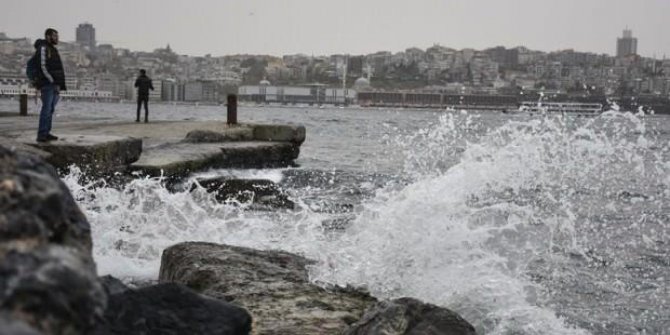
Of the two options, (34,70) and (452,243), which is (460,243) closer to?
(452,243)

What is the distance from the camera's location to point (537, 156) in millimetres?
8648

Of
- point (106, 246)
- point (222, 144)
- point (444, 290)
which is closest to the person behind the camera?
point (444, 290)

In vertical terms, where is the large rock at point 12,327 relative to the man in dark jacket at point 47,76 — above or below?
below

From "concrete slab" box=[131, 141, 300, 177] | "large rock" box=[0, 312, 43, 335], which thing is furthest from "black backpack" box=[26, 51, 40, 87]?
"large rock" box=[0, 312, 43, 335]

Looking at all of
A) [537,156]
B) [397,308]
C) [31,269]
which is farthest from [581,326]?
[31,269]

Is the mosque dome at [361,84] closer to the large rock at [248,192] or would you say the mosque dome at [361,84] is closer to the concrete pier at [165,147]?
the concrete pier at [165,147]

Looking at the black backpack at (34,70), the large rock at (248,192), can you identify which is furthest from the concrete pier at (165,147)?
the black backpack at (34,70)

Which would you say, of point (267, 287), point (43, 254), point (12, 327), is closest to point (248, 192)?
point (267, 287)

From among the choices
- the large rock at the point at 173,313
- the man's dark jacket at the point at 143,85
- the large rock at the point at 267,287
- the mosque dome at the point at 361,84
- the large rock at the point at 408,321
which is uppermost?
the mosque dome at the point at 361,84

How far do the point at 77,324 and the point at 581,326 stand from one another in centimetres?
440

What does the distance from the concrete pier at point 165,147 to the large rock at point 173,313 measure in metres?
5.55

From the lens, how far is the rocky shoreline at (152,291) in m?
1.30

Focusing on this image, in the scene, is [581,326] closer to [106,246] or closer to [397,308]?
[397,308]

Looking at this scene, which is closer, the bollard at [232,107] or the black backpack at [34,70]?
the black backpack at [34,70]
